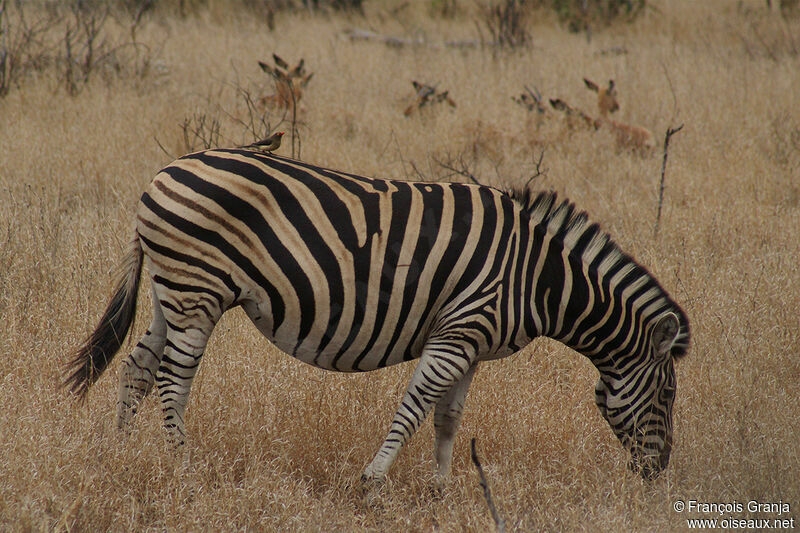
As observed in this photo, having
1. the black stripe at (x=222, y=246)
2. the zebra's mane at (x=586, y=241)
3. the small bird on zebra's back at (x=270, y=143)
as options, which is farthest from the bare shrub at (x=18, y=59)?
the zebra's mane at (x=586, y=241)

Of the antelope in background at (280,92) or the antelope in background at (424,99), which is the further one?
the antelope in background at (424,99)

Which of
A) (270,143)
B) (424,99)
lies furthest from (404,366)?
(424,99)

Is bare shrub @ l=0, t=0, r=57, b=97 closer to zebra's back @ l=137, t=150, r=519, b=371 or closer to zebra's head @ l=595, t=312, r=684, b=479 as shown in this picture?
zebra's back @ l=137, t=150, r=519, b=371

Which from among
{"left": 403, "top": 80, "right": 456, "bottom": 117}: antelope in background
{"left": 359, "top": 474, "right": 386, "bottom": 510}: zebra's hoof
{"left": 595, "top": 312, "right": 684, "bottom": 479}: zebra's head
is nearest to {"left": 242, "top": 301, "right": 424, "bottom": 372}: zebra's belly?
{"left": 359, "top": 474, "right": 386, "bottom": 510}: zebra's hoof

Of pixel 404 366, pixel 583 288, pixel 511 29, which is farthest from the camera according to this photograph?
pixel 511 29

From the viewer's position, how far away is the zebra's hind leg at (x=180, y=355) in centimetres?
342

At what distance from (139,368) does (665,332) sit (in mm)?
2484

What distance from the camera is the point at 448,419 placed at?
3.85m

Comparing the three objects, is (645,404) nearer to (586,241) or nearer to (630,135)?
(586,241)

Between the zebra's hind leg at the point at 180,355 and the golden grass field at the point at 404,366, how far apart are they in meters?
0.26

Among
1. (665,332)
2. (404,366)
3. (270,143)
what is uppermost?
(270,143)

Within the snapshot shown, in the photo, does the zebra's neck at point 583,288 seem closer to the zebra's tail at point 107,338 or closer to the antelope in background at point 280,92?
the zebra's tail at point 107,338

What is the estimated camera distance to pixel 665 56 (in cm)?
1222

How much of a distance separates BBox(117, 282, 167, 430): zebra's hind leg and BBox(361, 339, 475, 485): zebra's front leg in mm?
1184
